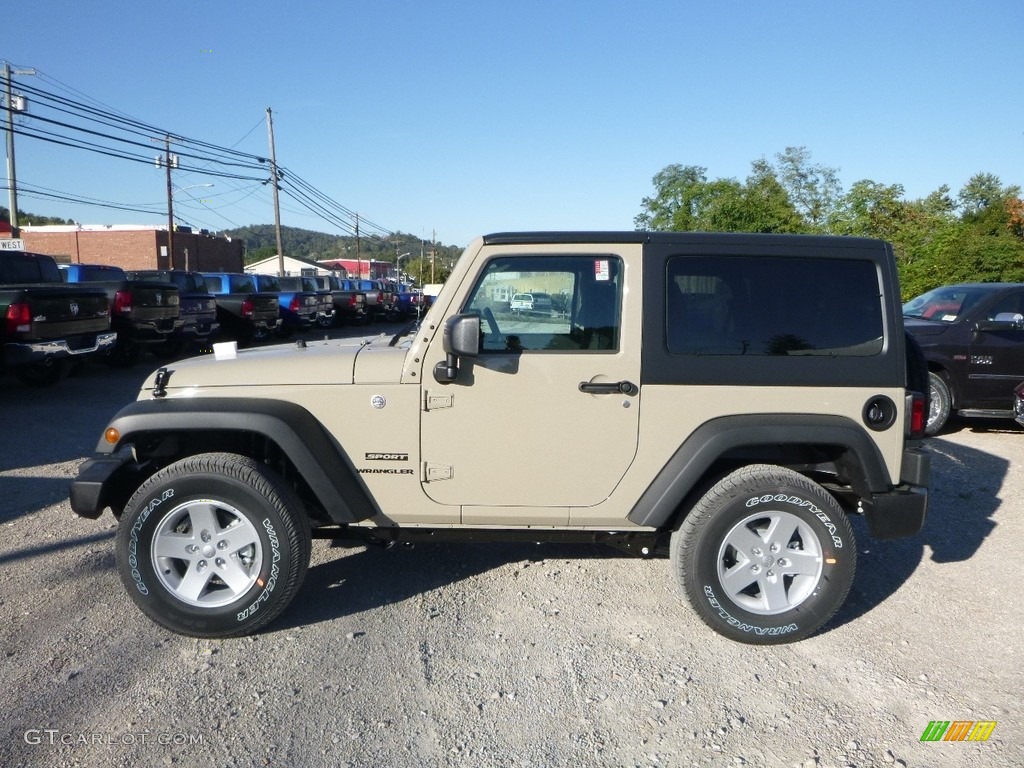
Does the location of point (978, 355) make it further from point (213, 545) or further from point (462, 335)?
point (213, 545)

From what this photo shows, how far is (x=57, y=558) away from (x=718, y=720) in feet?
12.3

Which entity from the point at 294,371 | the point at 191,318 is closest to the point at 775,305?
the point at 294,371

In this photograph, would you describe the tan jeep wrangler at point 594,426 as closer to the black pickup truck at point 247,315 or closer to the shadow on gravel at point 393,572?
the shadow on gravel at point 393,572

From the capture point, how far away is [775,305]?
12.6 feet

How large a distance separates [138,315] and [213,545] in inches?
410

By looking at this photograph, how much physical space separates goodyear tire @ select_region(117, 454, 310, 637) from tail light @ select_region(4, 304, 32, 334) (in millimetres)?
6997

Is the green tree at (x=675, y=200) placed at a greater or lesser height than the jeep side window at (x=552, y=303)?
greater

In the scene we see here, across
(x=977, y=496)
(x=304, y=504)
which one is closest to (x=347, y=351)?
(x=304, y=504)

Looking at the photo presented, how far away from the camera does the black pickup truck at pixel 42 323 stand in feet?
30.9

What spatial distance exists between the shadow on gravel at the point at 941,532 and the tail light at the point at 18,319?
8.98m

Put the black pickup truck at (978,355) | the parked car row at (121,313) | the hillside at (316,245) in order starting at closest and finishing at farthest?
the black pickup truck at (978,355), the parked car row at (121,313), the hillside at (316,245)

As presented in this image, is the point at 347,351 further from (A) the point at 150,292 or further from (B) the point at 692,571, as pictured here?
(A) the point at 150,292

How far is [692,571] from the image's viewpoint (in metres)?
3.76

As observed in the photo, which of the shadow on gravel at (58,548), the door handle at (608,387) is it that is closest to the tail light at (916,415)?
the door handle at (608,387)
